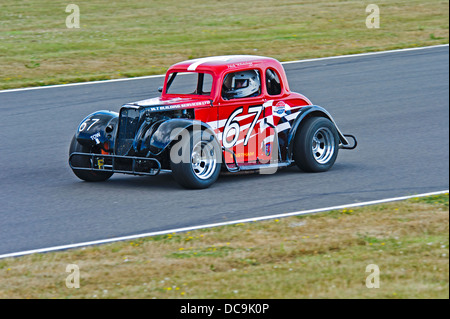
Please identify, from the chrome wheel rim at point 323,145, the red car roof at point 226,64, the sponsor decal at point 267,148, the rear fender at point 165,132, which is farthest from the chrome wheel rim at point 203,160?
the chrome wheel rim at point 323,145

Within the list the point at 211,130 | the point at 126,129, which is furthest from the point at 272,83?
the point at 126,129

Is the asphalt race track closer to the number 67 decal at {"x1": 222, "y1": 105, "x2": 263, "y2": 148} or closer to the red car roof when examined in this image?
the number 67 decal at {"x1": 222, "y1": 105, "x2": 263, "y2": 148}

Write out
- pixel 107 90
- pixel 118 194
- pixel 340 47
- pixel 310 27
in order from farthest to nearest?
1. pixel 310 27
2. pixel 340 47
3. pixel 107 90
4. pixel 118 194

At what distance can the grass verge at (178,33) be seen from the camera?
65.9 feet

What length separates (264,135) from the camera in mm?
11078

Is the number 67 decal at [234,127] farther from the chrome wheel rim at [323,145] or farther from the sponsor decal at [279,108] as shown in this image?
the chrome wheel rim at [323,145]

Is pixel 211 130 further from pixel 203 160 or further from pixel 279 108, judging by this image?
pixel 279 108

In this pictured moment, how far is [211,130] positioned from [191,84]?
1.13 metres

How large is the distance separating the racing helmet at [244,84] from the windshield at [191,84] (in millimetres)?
304

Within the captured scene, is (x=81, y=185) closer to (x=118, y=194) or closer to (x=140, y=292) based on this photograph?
(x=118, y=194)

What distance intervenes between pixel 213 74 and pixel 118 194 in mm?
1999

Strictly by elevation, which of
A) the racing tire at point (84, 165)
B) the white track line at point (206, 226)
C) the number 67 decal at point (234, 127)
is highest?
the number 67 decal at point (234, 127)
